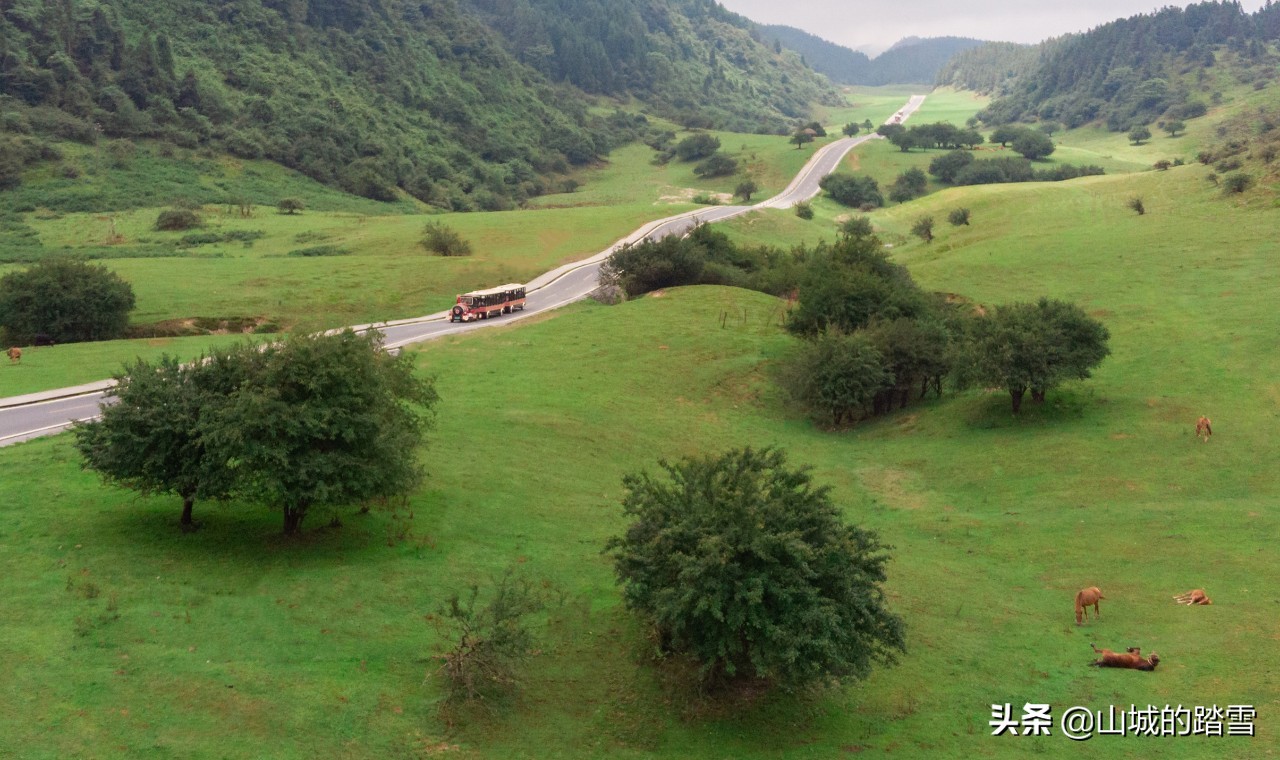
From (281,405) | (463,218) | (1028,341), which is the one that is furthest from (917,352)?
(463,218)

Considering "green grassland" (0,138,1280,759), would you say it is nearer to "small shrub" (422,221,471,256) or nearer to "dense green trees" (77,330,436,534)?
"dense green trees" (77,330,436,534)

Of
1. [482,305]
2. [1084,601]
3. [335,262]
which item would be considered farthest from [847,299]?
[335,262]

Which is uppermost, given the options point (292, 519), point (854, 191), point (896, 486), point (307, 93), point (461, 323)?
point (307, 93)

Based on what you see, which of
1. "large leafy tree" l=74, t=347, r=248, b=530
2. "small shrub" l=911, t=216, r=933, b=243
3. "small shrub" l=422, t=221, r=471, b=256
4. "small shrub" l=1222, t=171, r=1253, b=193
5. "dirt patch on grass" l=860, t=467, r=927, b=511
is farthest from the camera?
"small shrub" l=911, t=216, r=933, b=243

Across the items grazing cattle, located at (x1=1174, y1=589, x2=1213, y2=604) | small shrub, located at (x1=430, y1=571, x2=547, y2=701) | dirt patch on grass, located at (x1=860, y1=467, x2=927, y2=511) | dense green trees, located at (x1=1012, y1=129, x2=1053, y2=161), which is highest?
dense green trees, located at (x1=1012, y1=129, x2=1053, y2=161)

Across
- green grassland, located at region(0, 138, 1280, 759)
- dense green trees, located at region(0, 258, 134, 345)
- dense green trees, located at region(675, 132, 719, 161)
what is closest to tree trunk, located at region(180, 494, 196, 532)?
green grassland, located at region(0, 138, 1280, 759)

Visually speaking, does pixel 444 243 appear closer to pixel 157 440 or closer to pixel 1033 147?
pixel 157 440

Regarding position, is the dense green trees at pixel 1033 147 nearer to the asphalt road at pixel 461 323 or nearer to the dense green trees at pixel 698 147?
the asphalt road at pixel 461 323

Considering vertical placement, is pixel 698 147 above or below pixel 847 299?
above
